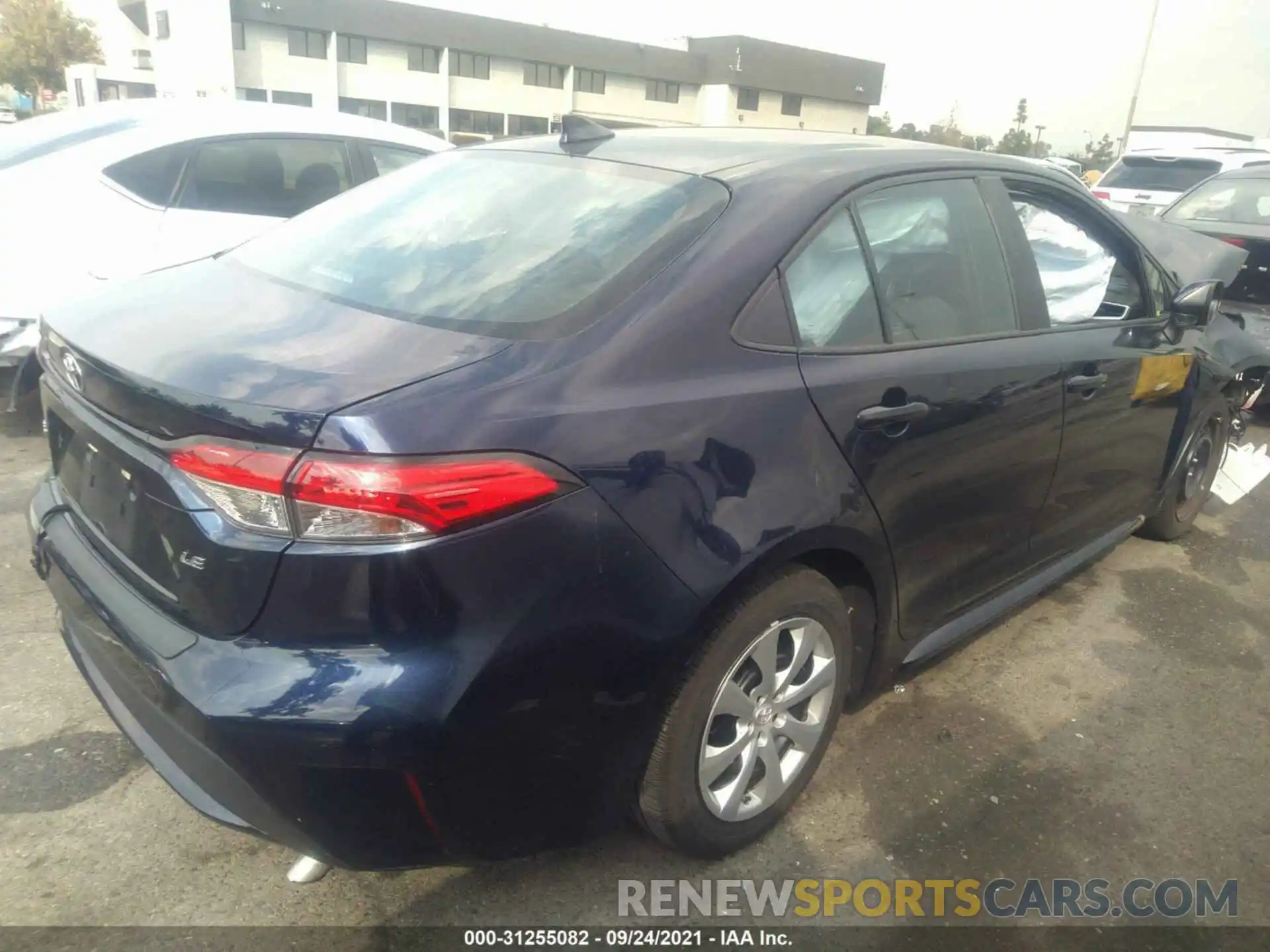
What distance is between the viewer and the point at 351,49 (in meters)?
44.9

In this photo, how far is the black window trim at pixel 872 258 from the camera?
2234 mm

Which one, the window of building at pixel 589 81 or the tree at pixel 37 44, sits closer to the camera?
the tree at pixel 37 44

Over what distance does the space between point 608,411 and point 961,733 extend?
5.92 ft

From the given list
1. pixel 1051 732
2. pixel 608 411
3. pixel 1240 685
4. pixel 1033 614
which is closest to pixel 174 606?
pixel 608 411

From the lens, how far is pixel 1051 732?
9.91 feet

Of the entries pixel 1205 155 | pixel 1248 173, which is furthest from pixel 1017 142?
pixel 1248 173

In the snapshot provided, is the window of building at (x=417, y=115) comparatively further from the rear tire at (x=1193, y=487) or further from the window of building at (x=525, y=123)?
the rear tire at (x=1193, y=487)

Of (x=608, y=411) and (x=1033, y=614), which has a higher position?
(x=608, y=411)

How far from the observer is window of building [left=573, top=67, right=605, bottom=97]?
172 ft

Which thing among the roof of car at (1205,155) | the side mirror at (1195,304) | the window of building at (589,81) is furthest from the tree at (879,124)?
the side mirror at (1195,304)

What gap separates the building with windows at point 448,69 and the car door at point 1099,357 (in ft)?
141

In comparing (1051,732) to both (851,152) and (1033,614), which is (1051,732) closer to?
(1033,614)

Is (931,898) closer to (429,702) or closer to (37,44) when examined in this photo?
(429,702)

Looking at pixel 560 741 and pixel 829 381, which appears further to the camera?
pixel 829 381
